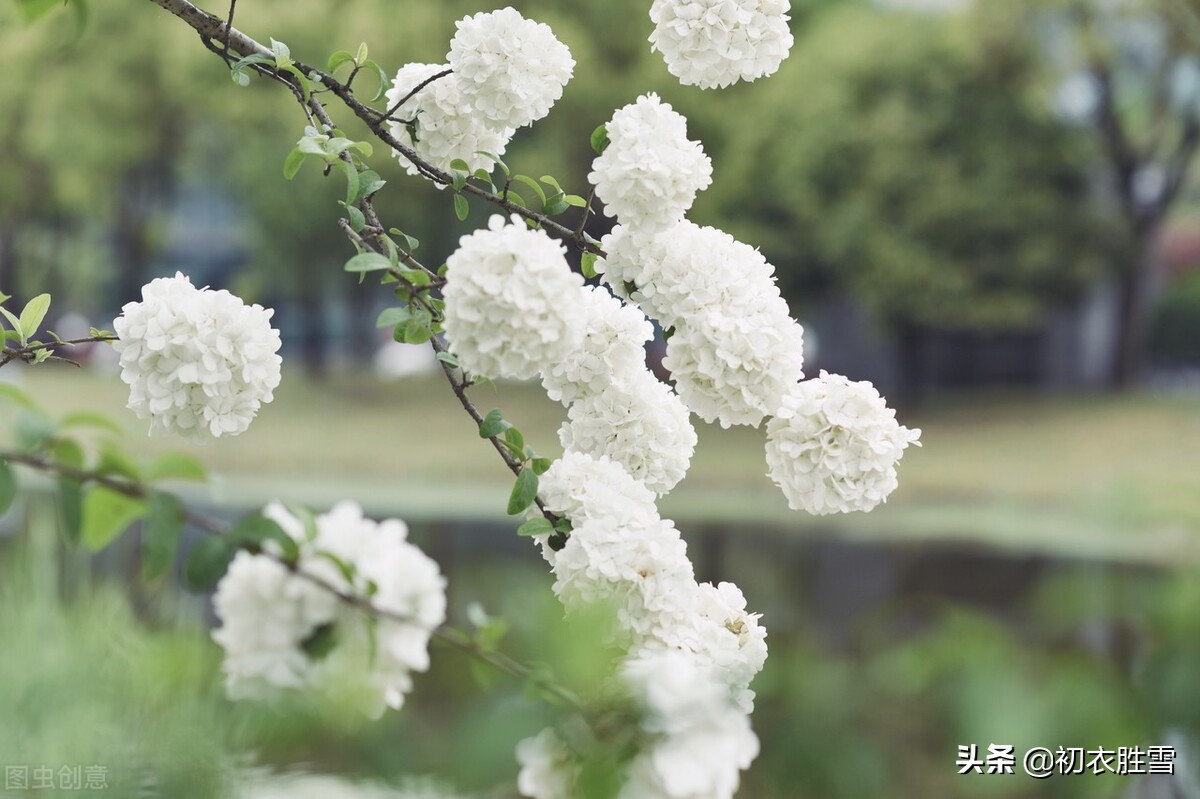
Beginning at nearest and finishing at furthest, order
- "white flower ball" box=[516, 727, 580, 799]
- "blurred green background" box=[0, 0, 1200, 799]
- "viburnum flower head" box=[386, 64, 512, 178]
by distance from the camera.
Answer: "white flower ball" box=[516, 727, 580, 799], "viburnum flower head" box=[386, 64, 512, 178], "blurred green background" box=[0, 0, 1200, 799]

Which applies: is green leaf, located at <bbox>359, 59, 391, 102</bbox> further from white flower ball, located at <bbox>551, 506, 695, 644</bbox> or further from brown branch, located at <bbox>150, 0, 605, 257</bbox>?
white flower ball, located at <bbox>551, 506, 695, 644</bbox>

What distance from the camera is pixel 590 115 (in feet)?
42.6

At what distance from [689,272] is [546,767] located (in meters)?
0.60

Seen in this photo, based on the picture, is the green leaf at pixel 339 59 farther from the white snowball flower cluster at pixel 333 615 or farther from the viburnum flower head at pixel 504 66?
the white snowball flower cluster at pixel 333 615

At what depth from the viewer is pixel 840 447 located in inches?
45.0

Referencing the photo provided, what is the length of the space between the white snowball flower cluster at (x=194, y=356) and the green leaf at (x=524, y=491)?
0.78 feet

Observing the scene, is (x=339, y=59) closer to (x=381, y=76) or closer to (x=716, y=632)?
(x=381, y=76)

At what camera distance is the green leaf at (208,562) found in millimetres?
694

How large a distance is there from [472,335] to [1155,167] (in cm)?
1291

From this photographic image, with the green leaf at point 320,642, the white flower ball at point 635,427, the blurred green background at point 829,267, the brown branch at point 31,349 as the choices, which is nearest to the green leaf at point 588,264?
the white flower ball at point 635,427

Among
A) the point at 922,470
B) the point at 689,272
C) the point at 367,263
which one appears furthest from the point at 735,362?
the point at 922,470

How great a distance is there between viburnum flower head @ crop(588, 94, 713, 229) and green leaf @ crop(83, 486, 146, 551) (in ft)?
1.86

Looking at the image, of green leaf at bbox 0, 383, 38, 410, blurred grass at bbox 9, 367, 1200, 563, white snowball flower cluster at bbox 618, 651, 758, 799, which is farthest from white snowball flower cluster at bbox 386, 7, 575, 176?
blurred grass at bbox 9, 367, 1200, 563

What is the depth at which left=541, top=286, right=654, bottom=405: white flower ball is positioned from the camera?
120 centimetres
